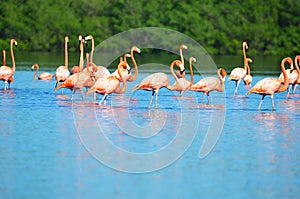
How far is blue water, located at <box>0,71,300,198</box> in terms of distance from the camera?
30.9ft

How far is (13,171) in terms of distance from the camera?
1015 centimetres

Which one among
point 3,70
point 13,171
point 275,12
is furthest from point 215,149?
point 275,12

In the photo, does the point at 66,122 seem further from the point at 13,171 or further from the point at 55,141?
the point at 13,171

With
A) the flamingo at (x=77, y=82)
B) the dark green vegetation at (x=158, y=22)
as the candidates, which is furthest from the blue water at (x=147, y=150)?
the dark green vegetation at (x=158, y=22)

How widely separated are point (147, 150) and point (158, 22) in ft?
156

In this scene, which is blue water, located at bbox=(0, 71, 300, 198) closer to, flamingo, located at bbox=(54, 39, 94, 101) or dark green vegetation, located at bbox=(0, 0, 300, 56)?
flamingo, located at bbox=(54, 39, 94, 101)

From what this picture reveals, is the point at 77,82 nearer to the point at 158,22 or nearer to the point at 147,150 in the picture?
the point at 147,150

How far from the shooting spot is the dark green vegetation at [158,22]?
2281 inches

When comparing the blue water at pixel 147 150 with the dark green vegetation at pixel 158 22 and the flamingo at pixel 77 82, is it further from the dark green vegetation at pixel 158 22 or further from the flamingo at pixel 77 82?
the dark green vegetation at pixel 158 22

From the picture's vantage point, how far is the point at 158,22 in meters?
59.1

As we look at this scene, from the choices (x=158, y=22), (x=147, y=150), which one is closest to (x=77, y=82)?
(x=147, y=150)

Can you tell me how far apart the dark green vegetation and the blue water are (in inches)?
1535

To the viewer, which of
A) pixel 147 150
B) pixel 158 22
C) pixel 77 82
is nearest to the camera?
pixel 147 150

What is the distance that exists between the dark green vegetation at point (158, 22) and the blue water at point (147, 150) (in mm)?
38997
